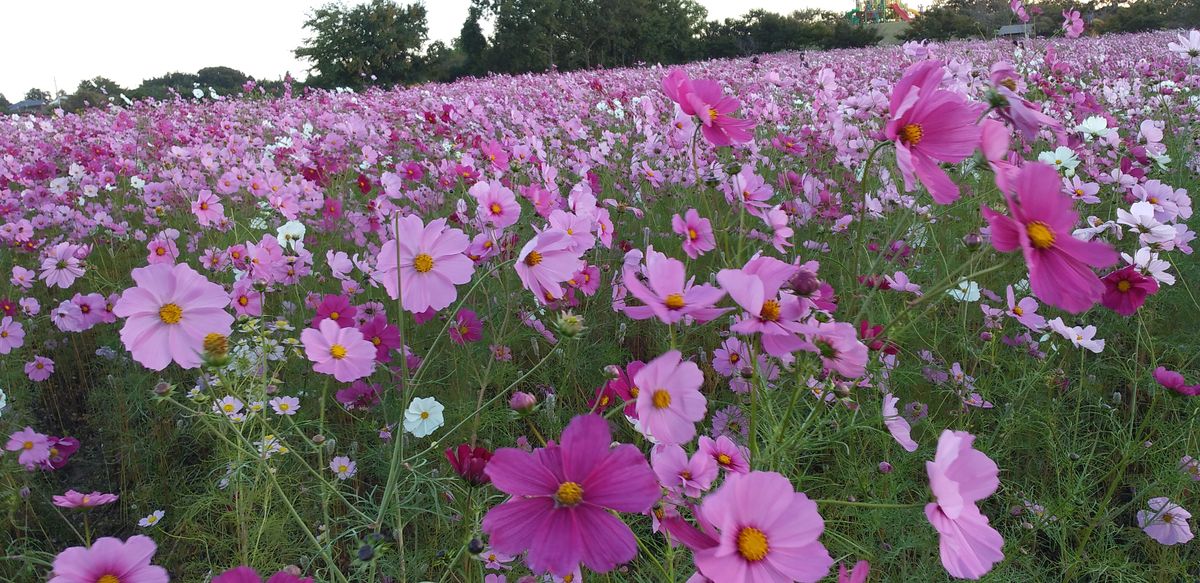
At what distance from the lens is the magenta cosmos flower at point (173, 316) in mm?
750

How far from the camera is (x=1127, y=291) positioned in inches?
41.5

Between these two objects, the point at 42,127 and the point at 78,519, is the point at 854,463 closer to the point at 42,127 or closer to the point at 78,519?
the point at 78,519

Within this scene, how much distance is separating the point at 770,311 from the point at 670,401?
0.42 feet

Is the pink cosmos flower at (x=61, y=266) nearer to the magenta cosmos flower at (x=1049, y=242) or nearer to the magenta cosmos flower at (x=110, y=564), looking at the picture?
the magenta cosmos flower at (x=110, y=564)

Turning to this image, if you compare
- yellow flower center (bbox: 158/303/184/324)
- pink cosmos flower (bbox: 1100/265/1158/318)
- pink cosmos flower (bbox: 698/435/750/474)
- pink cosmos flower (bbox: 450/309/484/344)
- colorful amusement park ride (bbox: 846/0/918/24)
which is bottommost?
pink cosmos flower (bbox: 450/309/484/344)

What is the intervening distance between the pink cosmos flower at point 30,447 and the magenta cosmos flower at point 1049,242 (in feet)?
5.18

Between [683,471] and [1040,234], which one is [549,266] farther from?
[1040,234]

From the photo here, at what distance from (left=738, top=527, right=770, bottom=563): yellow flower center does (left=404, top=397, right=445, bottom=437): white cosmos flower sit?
2.89 ft

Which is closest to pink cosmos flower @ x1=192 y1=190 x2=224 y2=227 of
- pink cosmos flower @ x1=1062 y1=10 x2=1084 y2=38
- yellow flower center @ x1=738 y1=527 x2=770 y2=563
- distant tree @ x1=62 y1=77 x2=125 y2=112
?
yellow flower center @ x1=738 y1=527 x2=770 y2=563

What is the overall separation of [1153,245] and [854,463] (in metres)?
0.72

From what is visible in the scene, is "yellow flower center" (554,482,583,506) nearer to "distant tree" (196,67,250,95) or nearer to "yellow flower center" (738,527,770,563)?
"yellow flower center" (738,527,770,563)

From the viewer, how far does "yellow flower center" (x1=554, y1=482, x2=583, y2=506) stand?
1.78ft

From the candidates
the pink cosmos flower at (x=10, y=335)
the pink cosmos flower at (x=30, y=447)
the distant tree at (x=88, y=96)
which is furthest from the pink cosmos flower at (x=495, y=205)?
the distant tree at (x=88, y=96)

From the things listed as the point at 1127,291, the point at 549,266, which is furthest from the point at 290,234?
the point at 1127,291
